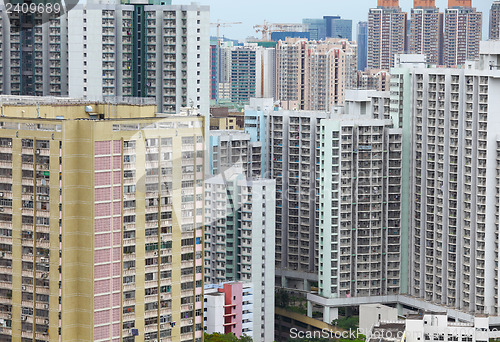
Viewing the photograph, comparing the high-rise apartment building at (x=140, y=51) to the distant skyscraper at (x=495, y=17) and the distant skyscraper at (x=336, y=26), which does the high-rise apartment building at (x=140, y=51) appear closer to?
the distant skyscraper at (x=495, y=17)

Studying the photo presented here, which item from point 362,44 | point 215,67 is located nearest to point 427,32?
point 362,44

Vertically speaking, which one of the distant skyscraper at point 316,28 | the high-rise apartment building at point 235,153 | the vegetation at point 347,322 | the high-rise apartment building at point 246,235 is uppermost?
the distant skyscraper at point 316,28

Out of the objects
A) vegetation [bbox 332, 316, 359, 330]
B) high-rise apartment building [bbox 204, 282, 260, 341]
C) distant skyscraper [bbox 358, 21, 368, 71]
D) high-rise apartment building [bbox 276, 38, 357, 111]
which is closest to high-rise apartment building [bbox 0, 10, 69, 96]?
high-rise apartment building [bbox 204, 282, 260, 341]

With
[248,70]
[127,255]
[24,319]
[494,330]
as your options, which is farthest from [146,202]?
[248,70]

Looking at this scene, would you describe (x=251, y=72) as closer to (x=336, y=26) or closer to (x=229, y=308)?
(x=336, y=26)

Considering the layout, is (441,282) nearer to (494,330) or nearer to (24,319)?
(494,330)

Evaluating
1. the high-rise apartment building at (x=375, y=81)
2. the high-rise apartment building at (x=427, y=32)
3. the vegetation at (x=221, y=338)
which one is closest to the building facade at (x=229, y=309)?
the vegetation at (x=221, y=338)
